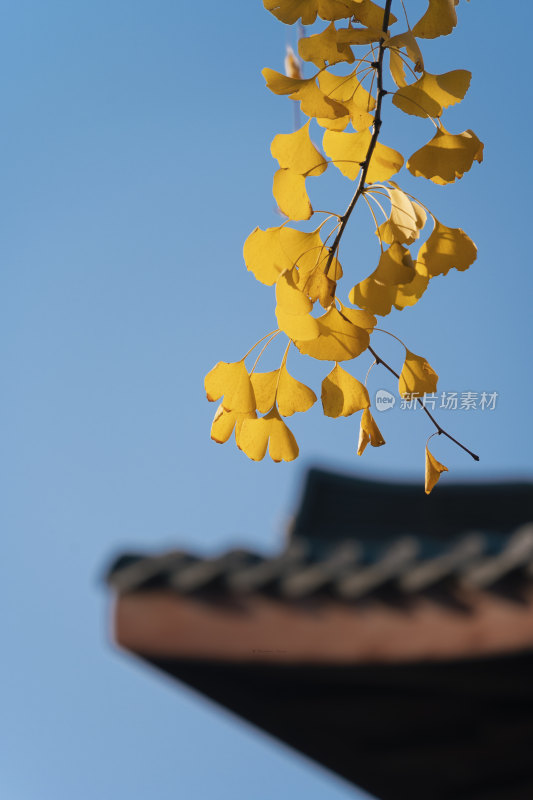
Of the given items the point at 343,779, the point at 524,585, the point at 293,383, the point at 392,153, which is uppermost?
the point at 392,153

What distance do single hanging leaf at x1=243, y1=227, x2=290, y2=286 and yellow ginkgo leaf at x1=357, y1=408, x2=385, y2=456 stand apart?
120mm

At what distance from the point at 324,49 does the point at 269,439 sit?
0.87 feet

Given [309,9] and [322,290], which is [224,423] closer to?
[322,290]

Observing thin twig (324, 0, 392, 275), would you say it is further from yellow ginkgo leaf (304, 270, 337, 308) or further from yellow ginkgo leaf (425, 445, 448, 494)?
yellow ginkgo leaf (425, 445, 448, 494)

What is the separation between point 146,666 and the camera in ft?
2.27

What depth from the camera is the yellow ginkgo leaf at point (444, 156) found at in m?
0.50

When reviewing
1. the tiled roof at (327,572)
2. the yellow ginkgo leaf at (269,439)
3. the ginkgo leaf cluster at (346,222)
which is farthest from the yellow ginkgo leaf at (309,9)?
the tiled roof at (327,572)

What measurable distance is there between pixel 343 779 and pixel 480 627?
1.77 feet

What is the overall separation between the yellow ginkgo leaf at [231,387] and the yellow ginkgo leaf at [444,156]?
0.60 feet

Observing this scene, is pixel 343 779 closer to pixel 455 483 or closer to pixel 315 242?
pixel 315 242

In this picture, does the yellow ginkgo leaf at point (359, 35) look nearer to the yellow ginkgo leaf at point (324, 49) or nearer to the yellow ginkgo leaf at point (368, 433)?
the yellow ginkgo leaf at point (324, 49)

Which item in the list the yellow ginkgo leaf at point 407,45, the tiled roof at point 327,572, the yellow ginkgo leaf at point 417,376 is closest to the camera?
the yellow ginkgo leaf at point 407,45

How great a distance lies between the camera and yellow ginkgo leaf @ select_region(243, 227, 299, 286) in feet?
1.69

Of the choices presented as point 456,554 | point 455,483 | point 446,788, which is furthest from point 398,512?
point 456,554
